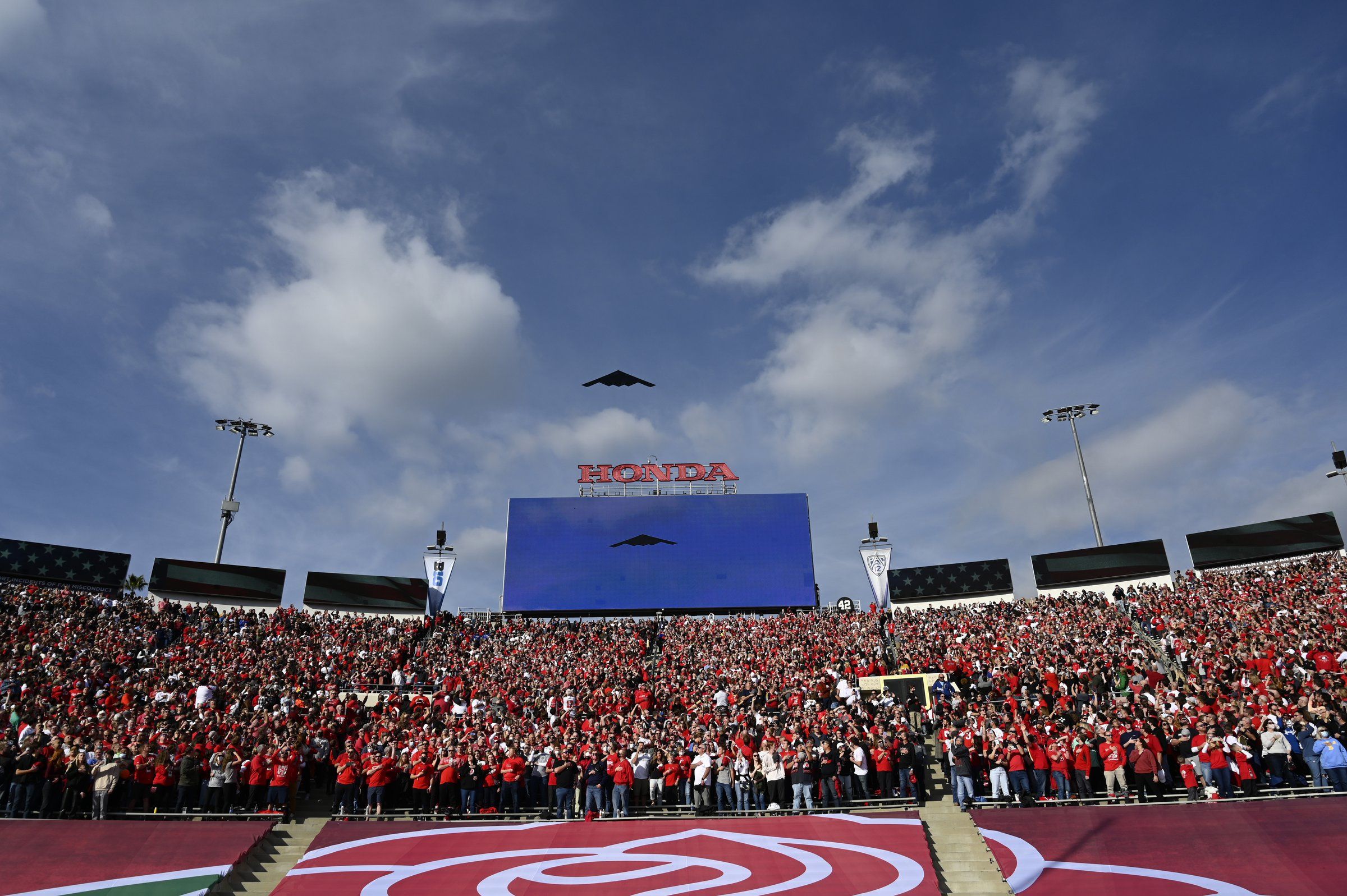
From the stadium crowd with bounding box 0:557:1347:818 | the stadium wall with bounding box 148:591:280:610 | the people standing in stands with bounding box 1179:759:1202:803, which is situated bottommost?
the people standing in stands with bounding box 1179:759:1202:803

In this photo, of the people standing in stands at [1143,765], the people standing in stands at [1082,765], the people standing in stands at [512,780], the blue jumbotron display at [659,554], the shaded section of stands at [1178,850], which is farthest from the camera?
the blue jumbotron display at [659,554]

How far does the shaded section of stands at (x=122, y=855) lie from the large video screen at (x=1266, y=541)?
45643 mm

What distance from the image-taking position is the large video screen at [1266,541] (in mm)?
41719

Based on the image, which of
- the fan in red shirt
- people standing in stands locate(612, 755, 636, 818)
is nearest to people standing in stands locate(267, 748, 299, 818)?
the fan in red shirt

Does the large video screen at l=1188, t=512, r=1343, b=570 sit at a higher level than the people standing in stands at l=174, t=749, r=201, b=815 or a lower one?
higher

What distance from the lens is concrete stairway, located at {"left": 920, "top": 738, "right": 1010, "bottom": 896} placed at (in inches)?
606

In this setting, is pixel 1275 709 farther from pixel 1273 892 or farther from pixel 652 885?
pixel 652 885

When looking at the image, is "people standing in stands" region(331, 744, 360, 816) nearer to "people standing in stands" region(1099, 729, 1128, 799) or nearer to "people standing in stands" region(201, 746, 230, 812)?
"people standing in stands" region(201, 746, 230, 812)

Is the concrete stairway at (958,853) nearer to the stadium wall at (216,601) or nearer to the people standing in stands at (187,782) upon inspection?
the people standing in stands at (187,782)

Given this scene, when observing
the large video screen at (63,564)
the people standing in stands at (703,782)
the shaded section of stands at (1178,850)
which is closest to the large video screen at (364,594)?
the large video screen at (63,564)

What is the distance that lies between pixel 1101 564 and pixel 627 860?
38134 mm

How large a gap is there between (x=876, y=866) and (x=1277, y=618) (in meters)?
21.6

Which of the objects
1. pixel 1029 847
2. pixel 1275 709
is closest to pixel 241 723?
pixel 1029 847

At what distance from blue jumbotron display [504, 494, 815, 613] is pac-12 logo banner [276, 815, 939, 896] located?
30778 mm
